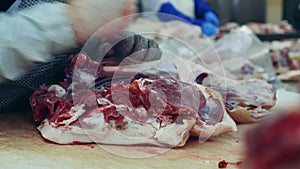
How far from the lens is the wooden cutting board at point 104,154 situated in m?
1.01

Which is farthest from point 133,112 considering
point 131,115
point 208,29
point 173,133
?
point 208,29

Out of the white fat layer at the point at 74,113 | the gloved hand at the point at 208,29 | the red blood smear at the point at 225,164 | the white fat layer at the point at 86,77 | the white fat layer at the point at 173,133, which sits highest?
the white fat layer at the point at 86,77

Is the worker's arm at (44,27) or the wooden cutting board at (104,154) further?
the worker's arm at (44,27)

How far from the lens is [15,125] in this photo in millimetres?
1309

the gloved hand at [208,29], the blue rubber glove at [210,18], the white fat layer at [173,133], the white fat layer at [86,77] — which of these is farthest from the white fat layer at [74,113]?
the blue rubber glove at [210,18]

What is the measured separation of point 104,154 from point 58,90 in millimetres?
295

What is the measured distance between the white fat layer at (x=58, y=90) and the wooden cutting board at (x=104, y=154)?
120mm

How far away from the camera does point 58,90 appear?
1283mm

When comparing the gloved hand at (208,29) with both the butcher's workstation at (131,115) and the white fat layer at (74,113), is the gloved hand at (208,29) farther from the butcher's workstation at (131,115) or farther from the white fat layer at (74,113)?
the white fat layer at (74,113)

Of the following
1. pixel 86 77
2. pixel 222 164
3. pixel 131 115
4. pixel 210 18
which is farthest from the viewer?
pixel 210 18

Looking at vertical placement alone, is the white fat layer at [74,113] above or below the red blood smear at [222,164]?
above

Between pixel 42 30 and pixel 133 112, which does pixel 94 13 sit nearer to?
pixel 42 30

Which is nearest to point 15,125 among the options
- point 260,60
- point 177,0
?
point 260,60

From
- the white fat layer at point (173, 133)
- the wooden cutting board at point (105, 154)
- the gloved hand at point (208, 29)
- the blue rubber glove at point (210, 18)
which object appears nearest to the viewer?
the wooden cutting board at point (105, 154)
